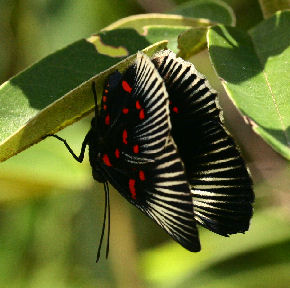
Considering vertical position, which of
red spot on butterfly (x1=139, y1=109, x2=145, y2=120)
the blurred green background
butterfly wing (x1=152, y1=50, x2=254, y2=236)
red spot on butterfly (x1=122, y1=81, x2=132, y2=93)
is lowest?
the blurred green background

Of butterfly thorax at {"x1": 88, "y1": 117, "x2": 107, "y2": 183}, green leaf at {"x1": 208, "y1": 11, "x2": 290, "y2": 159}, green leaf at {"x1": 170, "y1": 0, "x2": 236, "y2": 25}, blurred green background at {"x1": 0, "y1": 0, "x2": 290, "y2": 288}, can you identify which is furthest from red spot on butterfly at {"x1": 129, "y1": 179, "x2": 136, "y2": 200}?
blurred green background at {"x1": 0, "y1": 0, "x2": 290, "y2": 288}

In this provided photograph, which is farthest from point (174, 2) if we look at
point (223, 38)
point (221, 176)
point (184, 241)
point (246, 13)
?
point (184, 241)

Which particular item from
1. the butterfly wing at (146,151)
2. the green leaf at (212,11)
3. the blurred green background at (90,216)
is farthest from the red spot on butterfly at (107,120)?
the blurred green background at (90,216)

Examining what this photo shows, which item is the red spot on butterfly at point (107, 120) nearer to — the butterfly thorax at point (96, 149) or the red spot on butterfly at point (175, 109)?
the butterfly thorax at point (96, 149)

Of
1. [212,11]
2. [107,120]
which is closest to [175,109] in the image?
[107,120]

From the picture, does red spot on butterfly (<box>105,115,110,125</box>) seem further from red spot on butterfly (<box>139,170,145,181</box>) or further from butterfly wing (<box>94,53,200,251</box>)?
red spot on butterfly (<box>139,170,145,181</box>)

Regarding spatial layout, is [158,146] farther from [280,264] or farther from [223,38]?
[280,264]
